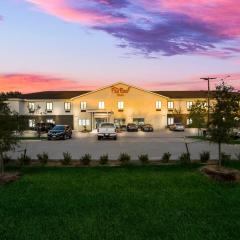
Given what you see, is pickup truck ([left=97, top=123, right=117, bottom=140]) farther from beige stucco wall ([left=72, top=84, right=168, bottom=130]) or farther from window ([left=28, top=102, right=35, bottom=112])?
window ([left=28, top=102, right=35, bottom=112])

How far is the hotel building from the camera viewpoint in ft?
323

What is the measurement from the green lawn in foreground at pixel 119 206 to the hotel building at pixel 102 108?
79900 millimetres

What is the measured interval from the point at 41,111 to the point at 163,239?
92.1 m

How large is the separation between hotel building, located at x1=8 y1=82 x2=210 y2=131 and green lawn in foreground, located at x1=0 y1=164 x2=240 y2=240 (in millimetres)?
79900

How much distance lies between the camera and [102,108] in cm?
9888

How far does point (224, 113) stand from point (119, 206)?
7779 millimetres

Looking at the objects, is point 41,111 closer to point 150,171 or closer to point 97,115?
point 97,115

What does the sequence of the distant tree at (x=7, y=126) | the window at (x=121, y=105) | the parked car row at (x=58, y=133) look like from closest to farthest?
1. the distant tree at (x=7, y=126)
2. the parked car row at (x=58, y=133)
3. the window at (x=121, y=105)

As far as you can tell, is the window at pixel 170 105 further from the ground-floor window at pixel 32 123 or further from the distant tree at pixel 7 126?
the distant tree at pixel 7 126

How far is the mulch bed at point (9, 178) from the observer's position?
1635 cm

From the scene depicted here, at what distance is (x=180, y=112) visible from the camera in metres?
102

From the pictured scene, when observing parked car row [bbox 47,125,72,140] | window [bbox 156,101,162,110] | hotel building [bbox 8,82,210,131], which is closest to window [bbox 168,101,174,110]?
hotel building [bbox 8,82,210,131]

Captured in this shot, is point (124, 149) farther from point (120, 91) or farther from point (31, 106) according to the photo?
A: point (31, 106)

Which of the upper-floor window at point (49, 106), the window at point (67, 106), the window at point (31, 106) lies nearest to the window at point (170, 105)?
the window at point (67, 106)
